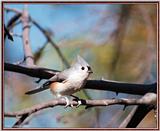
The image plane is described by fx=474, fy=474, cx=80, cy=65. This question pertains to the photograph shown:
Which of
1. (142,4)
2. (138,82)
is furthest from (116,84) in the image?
(142,4)

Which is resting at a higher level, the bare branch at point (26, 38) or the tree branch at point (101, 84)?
the bare branch at point (26, 38)

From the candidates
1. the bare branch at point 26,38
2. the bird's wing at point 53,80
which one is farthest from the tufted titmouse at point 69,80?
the bare branch at point 26,38

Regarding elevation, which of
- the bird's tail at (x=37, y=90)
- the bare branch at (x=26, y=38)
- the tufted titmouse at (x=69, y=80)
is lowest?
the bird's tail at (x=37, y=90)

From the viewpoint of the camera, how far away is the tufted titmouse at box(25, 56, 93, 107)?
1.68 meters

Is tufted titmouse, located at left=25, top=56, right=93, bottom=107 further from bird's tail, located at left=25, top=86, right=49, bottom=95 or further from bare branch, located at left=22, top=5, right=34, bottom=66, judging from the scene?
bare branch, located at left=22, top=5, right=34, bottom=66

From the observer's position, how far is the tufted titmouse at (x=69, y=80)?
168cm

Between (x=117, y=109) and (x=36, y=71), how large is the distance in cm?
33

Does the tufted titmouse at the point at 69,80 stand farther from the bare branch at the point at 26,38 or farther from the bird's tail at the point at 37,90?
the bare branch at the point at 26,38

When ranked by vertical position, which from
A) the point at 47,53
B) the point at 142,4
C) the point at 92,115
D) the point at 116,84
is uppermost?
the point at 142,4

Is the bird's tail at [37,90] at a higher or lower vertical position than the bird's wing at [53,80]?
lower

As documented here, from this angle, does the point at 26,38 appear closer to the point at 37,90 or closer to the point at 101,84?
the point at 37,90

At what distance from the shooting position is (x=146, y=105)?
66.4 inches

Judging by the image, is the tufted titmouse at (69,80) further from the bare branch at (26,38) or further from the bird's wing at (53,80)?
the bare branch at (26,38)

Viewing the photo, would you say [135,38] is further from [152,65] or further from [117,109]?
[117,109]
